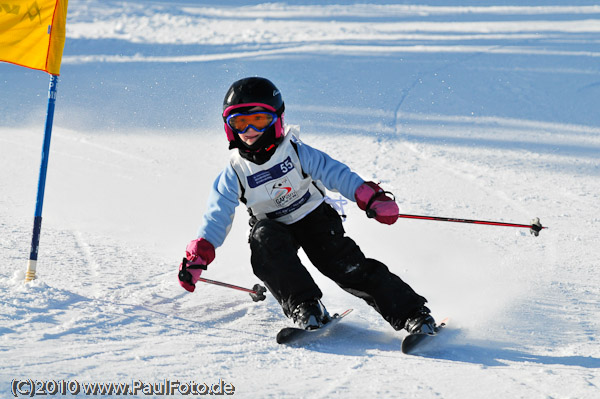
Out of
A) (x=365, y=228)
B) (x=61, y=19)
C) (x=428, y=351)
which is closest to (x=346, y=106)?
(x=365, y=228)

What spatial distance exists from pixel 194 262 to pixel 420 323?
1.10 meters

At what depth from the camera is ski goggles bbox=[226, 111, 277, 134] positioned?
3.55m

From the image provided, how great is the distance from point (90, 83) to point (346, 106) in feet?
12.6

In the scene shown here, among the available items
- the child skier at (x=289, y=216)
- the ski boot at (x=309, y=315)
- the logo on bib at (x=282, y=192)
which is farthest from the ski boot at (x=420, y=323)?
the logo on bib at (x=282, y=192)

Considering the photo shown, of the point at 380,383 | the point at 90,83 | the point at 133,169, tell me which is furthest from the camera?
the point at 90,83

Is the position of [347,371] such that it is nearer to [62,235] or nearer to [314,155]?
[314,155]

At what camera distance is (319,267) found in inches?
→ 146

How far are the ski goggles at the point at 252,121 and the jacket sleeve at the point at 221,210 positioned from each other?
220mm

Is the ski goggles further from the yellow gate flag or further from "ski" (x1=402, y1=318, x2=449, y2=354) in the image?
"ski" (x1=402, y1=318, x2=449, y2=354)

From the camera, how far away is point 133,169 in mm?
6812

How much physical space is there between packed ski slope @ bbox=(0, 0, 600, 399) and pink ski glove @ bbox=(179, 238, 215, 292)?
0.80ft
